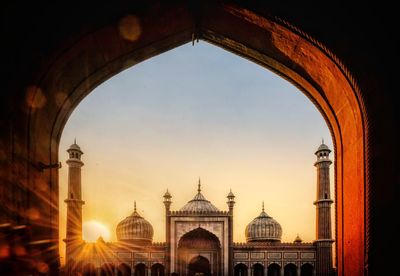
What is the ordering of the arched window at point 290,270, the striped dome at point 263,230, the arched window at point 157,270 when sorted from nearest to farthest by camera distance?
1. the arched window at point 157,270
2. the arched window at point 290,270
3. the striped dome at point 263,230

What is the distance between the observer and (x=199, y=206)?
72.8ft

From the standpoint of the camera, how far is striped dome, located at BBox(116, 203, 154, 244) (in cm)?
2333

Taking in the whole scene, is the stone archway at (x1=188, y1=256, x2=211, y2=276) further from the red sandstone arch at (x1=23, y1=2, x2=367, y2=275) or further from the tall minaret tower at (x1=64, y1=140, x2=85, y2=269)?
the red sandstone arch at (x1=23, y1=2, x2=367, y2=275)

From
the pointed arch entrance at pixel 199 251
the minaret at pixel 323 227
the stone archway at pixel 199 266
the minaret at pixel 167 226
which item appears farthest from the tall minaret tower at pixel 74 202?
the minaret at pixel 323 227

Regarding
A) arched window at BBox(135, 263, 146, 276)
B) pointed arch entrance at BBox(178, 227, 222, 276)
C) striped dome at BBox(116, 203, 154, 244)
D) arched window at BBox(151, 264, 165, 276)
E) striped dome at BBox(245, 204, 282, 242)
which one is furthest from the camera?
striped dome at BBox(245, 204, 282, 242)

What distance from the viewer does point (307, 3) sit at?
13.4 ft

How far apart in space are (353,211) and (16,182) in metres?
2.80

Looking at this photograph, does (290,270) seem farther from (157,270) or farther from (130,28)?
(130,28)

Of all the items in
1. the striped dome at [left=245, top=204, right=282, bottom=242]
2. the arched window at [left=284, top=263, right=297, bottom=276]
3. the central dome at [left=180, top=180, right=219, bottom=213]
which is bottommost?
the arched window at [left=284, top=263, right=297, bottom=276]

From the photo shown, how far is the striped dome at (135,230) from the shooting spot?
2333cm

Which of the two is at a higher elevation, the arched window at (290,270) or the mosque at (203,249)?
the mosque at (203,249)

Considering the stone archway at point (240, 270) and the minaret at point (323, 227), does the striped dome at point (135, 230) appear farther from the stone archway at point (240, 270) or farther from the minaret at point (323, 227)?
the minaret at point (323, 227)

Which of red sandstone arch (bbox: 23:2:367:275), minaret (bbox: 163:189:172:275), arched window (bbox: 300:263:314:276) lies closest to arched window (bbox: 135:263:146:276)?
minaret (bbox: 163:189:172:275)

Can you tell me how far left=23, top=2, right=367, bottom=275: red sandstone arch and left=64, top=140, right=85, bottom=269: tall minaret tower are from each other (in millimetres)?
16049
